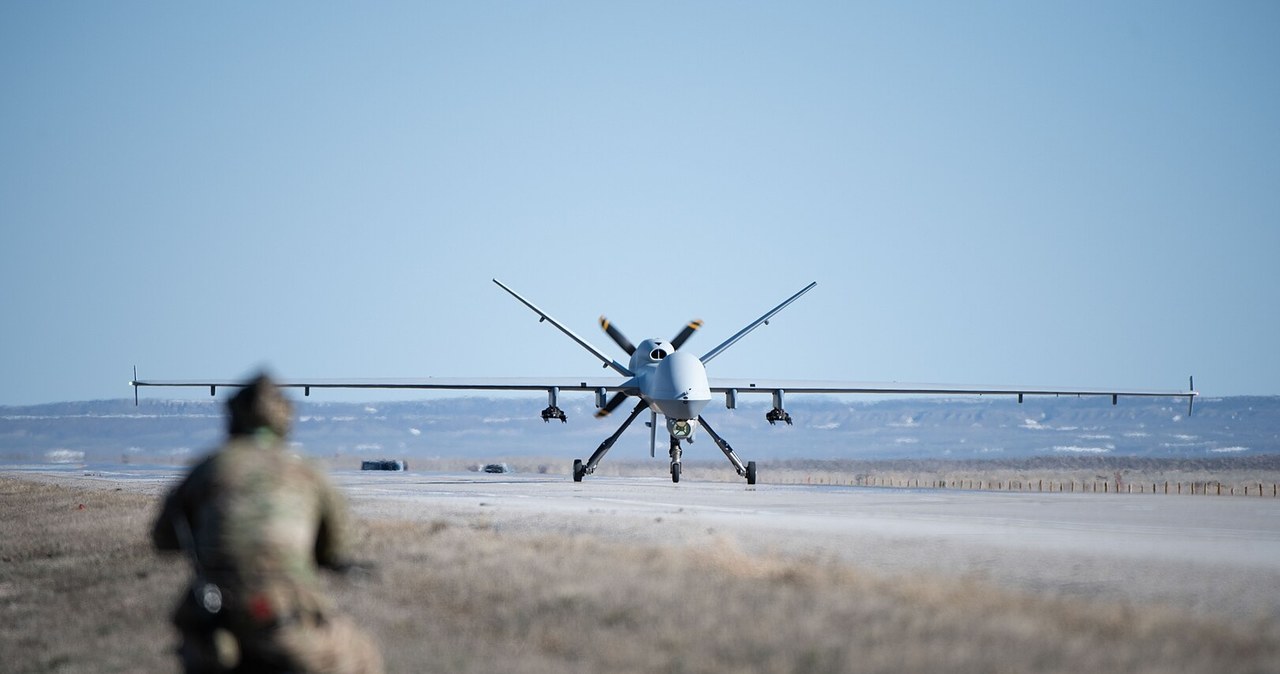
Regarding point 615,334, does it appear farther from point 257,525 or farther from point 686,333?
point 257,525

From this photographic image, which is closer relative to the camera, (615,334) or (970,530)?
(970,530)

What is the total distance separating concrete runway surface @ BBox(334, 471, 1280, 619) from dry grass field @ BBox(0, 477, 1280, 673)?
1.27 metres

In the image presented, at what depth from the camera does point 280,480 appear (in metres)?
8.41

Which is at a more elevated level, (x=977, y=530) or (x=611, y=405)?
(x=611, y=405)

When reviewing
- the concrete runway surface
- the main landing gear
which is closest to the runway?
the concrete runway surface

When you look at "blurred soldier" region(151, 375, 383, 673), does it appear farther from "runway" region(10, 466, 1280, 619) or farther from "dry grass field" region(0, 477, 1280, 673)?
"runway" region(10, 466, 1280, 619)

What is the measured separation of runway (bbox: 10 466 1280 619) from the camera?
15117 millimetres

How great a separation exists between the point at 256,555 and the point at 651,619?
18.5 ft

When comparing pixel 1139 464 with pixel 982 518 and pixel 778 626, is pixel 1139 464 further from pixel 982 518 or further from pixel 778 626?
pixel 778 626

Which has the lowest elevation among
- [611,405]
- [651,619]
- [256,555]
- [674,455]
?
[674,455]

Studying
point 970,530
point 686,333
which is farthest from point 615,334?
point 970,530

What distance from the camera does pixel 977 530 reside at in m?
22.7

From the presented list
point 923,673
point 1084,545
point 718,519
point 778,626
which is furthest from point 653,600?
point 718,519

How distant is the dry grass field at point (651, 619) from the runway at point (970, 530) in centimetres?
123
